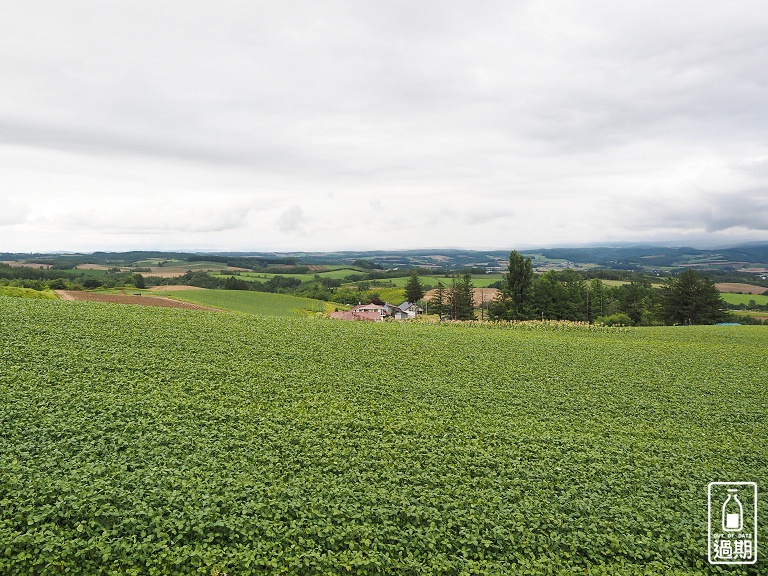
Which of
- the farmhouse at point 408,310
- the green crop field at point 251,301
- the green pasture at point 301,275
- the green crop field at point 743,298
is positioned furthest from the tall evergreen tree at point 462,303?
the green crop field at point 743,298

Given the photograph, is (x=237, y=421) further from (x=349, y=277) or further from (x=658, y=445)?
(x=349, y=277)

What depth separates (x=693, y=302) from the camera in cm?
5972

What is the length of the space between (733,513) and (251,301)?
59435 millimetres

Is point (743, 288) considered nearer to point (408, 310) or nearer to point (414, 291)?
point (414, 291)

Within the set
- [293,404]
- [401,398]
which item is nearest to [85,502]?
[293,404]

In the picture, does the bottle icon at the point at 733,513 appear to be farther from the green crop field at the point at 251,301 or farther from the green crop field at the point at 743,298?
the green crop field at the point at 743,298

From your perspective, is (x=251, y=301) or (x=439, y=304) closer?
(x=251, y=301)

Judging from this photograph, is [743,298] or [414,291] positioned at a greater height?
[414,291]

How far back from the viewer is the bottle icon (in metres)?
8.61

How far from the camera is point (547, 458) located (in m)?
10.9

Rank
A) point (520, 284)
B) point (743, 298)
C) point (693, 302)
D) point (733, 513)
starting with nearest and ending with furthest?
1. point (733, 513)
2. point (693, 302)
3. point (520, 284)
4. point (743, 298)

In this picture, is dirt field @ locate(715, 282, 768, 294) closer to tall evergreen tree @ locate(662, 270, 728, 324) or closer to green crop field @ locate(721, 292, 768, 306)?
green crop field @ locate(721, 292, 768, 306)

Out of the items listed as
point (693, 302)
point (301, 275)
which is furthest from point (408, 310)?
point (301, 275)

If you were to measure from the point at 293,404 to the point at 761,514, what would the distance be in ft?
35.7
